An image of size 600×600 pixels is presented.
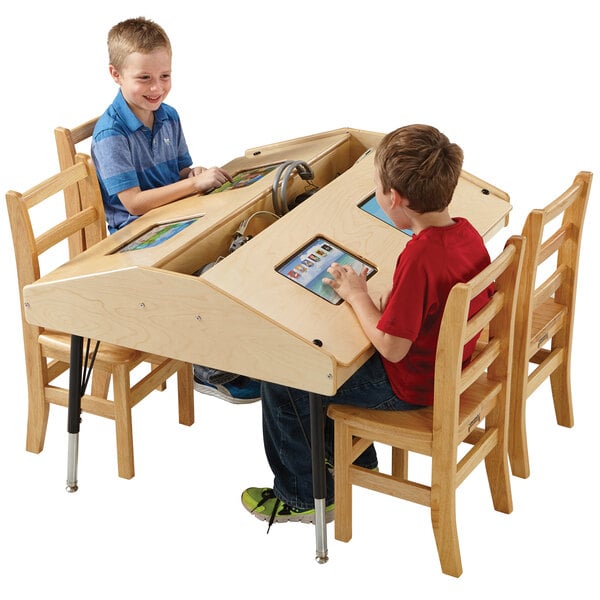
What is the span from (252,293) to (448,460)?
2.66 feet

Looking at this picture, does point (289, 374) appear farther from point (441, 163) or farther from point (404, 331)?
point (441, 163)

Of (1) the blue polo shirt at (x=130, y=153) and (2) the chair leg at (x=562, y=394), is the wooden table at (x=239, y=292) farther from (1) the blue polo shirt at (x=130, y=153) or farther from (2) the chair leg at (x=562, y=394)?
(2) the chair leg at (x=562, y=394)

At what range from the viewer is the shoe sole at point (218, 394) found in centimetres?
539

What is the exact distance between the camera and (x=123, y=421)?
4.91 metres

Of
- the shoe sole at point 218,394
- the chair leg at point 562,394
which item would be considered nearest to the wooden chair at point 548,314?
the chair leg at point 562,394

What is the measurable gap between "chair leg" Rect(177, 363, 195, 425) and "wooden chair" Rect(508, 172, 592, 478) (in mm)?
1262

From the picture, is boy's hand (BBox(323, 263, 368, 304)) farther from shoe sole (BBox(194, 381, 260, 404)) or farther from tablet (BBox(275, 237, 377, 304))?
shoe sole (BBox(194, 381, 260, 404))

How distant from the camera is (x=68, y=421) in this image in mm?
4852

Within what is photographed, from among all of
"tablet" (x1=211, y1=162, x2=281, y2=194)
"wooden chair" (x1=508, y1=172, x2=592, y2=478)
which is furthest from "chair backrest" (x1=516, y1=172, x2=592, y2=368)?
"tablet" (x1=211, y1=162, x2=281, y2=194)

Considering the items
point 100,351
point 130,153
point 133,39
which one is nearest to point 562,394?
point 100,351

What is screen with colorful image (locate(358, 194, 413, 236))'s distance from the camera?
15.7 ft

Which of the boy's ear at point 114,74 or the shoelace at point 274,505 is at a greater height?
the boy's ear at point 114,74

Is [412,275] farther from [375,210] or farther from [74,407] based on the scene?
[74,407]

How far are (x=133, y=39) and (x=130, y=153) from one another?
1.41ft
